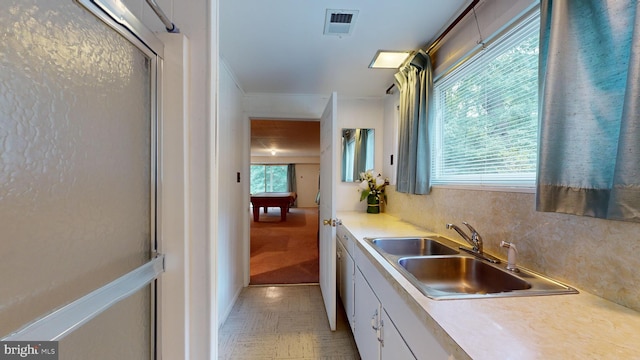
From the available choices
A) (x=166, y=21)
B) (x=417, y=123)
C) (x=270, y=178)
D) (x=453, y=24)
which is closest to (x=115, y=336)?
(x=166, y=21)

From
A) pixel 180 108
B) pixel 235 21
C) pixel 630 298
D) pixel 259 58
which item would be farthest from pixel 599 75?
pixel 259 58

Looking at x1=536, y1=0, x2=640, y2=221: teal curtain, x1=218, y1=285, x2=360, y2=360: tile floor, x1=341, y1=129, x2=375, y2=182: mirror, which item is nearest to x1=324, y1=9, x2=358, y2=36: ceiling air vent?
x1=536, y1=0, x2=640, y2=221: teal curtain

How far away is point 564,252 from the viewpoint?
914mm

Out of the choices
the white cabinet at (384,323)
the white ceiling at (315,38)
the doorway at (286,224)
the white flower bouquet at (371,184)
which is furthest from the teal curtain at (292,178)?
the white cabinet at (384,323)

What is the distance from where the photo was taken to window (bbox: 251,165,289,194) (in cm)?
1103

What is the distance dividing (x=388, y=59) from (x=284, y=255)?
3.17 metres

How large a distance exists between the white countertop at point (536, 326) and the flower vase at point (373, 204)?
1958mm

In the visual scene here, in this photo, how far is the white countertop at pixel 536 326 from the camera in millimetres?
558

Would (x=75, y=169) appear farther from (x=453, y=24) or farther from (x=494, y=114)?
(x=453, y=24)

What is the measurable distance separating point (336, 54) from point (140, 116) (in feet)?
5.24

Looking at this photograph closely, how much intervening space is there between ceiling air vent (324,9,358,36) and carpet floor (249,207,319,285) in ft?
8.56

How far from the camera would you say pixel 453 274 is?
1266 millimetres

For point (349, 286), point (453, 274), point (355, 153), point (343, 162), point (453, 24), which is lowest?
point (349, 286)

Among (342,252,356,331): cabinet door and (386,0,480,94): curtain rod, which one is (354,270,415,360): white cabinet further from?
(386,0,480,94): curtain rod
